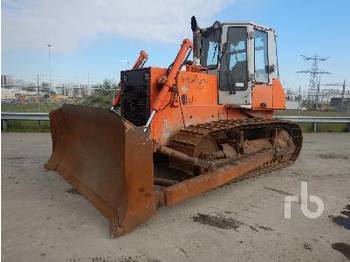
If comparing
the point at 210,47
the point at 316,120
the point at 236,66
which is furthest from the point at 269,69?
the point at 316,120

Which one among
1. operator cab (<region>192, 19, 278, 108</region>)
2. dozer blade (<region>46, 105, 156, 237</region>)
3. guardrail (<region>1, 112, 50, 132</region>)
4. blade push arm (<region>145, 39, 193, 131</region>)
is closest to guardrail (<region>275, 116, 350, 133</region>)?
operator cab (<region>192, 19, 278, 108</region>)

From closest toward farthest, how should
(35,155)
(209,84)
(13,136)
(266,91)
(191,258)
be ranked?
(191,258)
(209,84)
(266,91)
(35,155)
(13,136)

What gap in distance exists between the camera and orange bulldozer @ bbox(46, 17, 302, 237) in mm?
4609

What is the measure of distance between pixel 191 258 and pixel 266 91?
463 cm

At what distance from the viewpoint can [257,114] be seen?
801 cm

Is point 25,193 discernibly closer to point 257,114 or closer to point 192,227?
point 192,227

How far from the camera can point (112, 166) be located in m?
5.00

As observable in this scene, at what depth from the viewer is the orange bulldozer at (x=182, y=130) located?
4609mm

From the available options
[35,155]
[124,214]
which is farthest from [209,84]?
[35,155]

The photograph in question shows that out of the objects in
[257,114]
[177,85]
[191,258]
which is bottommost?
[191,258]

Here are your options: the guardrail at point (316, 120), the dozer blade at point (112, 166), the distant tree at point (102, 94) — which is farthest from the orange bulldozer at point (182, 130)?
the distant tree at point (102, 94)

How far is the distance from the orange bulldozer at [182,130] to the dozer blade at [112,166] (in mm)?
12

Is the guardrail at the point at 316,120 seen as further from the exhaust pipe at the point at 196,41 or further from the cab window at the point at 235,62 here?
the exhaust pipe at the point at 196,41

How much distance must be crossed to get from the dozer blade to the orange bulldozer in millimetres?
12
